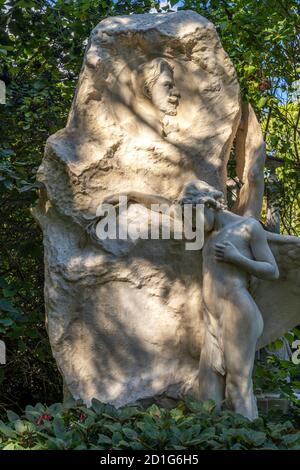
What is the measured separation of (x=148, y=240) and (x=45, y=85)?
115 inches

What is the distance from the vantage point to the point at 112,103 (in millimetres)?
5547

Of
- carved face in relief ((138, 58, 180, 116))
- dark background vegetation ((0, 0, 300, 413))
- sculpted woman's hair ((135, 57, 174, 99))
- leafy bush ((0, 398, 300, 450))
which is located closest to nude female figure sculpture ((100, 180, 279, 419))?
leafy bush ((0, 398, 300, 450))

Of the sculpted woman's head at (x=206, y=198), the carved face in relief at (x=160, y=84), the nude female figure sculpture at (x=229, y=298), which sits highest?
the carved face in relief at (x=160, y=84)

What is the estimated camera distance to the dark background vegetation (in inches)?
291

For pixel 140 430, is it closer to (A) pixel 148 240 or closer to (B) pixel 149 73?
(A) pixel 148 240

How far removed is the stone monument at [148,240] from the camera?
507 cm

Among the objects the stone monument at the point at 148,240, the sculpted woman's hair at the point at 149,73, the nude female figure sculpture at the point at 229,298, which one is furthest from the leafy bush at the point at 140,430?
the sculpted woman's hair at the point at 149,73

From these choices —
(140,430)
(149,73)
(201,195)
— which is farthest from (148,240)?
(140,430)

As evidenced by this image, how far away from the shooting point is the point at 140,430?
14.2ft

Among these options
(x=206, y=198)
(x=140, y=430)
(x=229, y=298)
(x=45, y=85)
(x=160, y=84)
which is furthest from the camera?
(x=45, y=85)

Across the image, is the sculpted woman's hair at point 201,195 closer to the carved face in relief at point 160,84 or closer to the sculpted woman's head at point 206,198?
the sculpted woman's head at point 206,198

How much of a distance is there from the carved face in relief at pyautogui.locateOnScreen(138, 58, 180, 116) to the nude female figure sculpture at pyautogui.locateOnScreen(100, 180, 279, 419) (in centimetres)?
76

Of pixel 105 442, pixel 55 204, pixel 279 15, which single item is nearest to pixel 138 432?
pixel 105 442

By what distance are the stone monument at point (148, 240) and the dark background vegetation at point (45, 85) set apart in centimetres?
166
